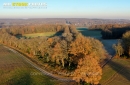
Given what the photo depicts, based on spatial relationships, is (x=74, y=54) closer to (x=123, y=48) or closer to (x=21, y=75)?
(x=21, y=75)

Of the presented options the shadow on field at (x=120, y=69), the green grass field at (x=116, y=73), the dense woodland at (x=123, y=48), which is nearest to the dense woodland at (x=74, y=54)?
the green grass field at (x=116, y=73)

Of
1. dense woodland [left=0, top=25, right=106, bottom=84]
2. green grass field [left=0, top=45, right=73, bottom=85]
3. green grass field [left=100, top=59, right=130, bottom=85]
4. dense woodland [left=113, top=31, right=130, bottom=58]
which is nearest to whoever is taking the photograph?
dense woodland [left=0, top=25, right=106, bottom=84]

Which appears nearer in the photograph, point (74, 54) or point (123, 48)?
point (74, 54)

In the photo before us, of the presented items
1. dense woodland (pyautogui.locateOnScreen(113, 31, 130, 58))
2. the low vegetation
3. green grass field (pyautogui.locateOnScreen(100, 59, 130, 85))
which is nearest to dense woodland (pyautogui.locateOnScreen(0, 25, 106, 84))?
green grass field (pyautogui.locateOnScreen(100, 59, 130, 85))

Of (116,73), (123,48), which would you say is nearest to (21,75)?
(116,73)

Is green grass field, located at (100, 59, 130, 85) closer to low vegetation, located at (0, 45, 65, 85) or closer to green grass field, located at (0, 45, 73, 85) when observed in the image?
green grass field, located at (0, 45, 73, 85)

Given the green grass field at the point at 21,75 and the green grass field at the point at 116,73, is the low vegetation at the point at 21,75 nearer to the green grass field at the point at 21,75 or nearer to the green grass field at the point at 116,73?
the green grass field at the point at 21,75

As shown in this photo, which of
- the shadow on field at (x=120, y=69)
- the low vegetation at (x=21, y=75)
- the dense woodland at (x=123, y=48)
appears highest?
the dense woodland at (x=123, y=48)
